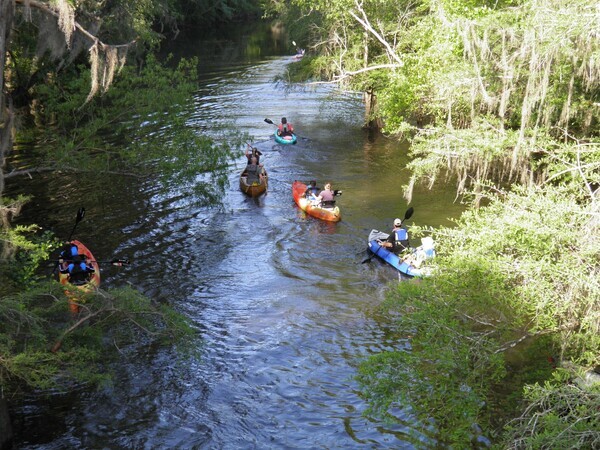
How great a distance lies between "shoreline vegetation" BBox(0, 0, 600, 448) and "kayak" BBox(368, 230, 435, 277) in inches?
51.3

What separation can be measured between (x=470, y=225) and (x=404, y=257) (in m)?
4.49

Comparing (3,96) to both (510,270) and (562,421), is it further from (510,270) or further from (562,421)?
(562,421)

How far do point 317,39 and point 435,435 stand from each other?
20.3m

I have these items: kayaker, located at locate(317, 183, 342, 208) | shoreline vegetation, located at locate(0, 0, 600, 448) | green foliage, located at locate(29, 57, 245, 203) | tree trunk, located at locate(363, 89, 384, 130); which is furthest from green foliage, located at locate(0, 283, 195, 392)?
tree trunk, located at locate(363, 89, 384, 130)

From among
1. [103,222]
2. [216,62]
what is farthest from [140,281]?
[216,62]

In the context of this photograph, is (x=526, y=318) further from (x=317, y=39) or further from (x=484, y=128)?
(x=317, y=39)

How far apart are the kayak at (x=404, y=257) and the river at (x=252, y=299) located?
10.8 inches

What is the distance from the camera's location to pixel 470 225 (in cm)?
1033

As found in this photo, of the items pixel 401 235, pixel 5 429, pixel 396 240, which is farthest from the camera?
pixel 401 235

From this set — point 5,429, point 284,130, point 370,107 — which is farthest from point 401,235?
point 370,107

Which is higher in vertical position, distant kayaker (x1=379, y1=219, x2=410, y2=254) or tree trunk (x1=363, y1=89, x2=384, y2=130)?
tree trunk (x1=363, y1=89, x2=384, y2=130)

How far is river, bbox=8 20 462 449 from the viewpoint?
402 inches

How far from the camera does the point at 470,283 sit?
9.35 m

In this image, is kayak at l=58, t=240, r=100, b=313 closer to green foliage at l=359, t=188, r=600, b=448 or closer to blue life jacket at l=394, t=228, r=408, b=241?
green foliage at l=359, t=188, r=600, b=448
